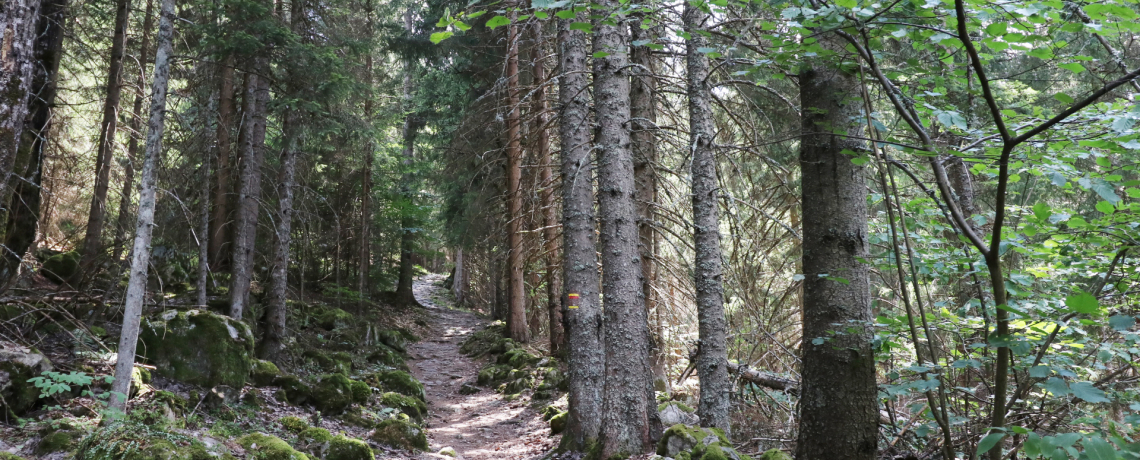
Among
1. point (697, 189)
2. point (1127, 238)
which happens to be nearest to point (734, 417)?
point (697, 189)

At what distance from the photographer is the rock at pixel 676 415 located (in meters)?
6.88

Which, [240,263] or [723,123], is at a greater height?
[723,123]

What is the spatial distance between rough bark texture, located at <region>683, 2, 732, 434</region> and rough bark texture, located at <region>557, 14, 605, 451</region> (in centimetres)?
133

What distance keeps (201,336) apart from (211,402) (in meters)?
1.04

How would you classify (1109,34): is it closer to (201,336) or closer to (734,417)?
(734,417)

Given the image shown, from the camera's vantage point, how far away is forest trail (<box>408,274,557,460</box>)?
8023 mm

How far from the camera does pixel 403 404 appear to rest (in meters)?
9.54

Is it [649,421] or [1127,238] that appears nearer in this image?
[1127,238]

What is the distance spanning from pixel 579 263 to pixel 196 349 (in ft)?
16.1

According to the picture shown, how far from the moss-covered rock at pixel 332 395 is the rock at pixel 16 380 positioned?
340 centimetres

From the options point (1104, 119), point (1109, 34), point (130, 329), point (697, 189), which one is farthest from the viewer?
point (697, 189)

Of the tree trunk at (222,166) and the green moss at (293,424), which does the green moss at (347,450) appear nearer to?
the green moss at (293,424)

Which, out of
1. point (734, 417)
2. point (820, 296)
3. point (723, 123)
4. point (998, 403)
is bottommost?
point (734, 417)

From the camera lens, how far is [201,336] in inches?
294
